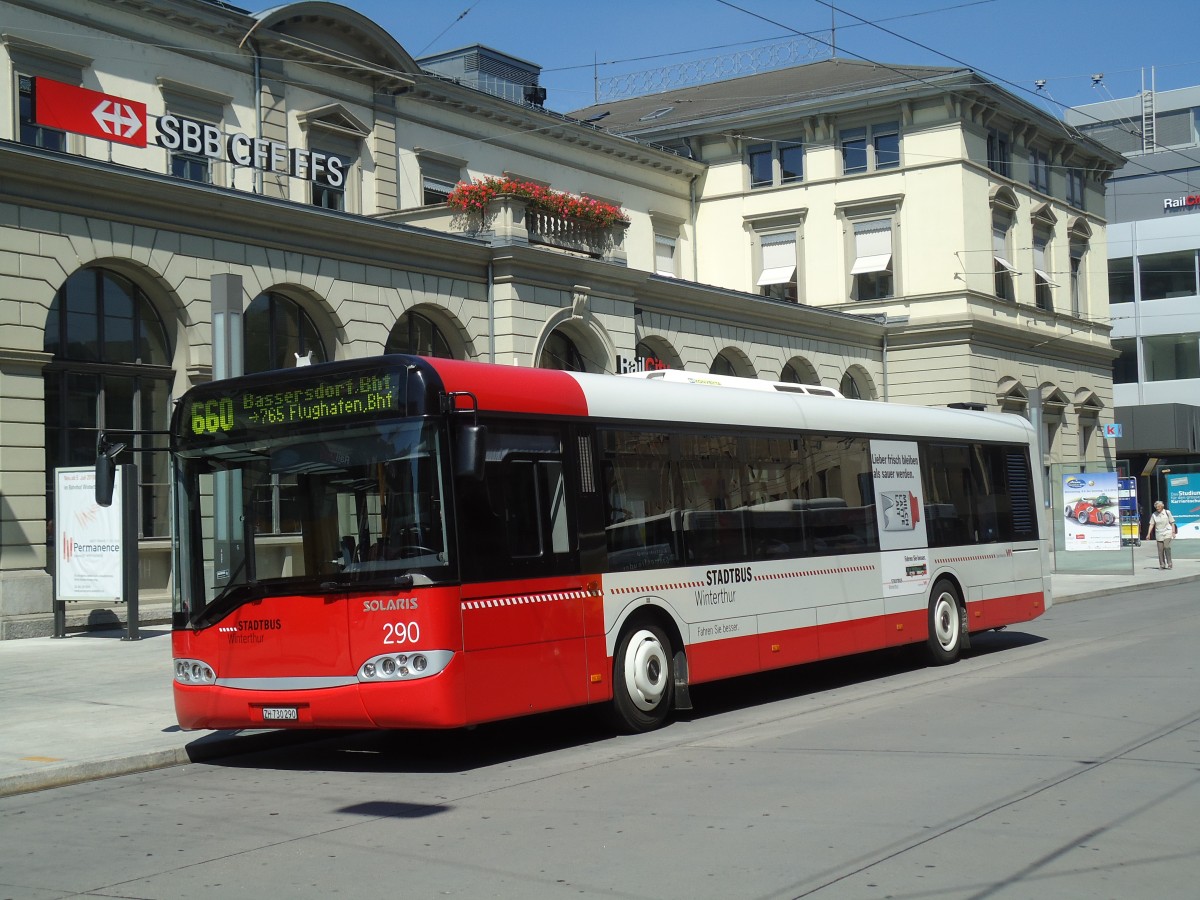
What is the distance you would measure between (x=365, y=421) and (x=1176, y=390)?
62134mm

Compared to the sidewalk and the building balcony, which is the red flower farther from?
the sidewalk

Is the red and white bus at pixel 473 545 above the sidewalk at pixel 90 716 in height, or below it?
above

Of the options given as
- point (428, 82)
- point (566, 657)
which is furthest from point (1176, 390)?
point (566, 657)

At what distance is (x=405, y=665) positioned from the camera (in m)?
9.71

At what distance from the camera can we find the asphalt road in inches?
257

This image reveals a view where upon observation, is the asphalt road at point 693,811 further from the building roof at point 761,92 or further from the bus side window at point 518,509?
the building roof at point 761,92

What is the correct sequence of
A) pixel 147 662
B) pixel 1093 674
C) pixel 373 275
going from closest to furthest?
pixel 1093 674, pixel 147 662, pixel 373 275

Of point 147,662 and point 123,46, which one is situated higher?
point 123,46

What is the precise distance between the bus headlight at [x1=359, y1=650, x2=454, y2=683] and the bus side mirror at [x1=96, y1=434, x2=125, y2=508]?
236 cm

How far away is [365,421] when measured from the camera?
33.1ft

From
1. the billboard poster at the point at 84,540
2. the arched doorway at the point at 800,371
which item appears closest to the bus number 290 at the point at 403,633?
the billboard poster at the point at 84,540

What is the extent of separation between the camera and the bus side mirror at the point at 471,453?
31.2 feet

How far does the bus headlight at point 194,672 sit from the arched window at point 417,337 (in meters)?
15.4

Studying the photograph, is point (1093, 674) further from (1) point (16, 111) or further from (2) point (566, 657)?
(1) point (16, 111)
